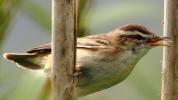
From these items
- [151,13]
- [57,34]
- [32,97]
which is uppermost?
[151,13]

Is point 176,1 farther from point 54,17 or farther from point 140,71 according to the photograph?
point 54,17

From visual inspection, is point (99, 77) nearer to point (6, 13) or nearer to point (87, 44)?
point (87, 44)

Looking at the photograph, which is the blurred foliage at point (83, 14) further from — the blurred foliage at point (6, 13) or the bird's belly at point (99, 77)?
the bird's belly at point (99, 77)

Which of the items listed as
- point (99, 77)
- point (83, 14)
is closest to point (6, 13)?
point (83, 14)

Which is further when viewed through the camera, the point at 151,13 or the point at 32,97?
the point at 151,13

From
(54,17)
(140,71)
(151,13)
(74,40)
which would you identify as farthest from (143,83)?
(54,17)

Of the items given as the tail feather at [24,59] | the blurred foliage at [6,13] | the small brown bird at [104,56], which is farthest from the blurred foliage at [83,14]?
the tail feather at [24,59]

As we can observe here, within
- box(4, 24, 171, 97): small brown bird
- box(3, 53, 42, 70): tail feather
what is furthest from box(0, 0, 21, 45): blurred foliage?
box(3, 53, 42, 70): tail feather
